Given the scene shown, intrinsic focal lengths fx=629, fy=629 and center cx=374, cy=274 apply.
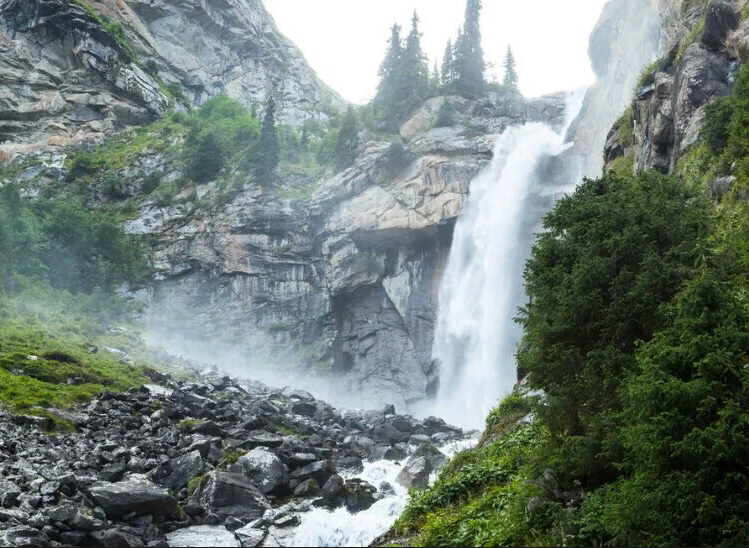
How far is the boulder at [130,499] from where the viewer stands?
13867 millimetres

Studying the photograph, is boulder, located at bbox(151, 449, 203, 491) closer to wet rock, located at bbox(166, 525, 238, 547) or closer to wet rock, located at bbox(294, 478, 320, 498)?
wet rock, located at bbox(166, 525, 238, 547)

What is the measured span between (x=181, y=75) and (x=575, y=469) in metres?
70.1

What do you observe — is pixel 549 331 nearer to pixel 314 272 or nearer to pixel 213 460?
pixel 213 460

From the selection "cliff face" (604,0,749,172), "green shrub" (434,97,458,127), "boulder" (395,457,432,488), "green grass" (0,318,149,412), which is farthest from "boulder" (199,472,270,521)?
"green shrub" (434,97,458,127)

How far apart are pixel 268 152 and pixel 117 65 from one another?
19.5 m

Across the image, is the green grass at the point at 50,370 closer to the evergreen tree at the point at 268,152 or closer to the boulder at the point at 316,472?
the boulder at the point at 316,472

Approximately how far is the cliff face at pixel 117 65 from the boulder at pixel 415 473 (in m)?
48.7

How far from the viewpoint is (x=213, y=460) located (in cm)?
1812

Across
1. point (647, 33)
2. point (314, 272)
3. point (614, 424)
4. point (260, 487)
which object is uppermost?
point (647, 33)

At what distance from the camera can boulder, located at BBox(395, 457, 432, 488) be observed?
19594 millimetres

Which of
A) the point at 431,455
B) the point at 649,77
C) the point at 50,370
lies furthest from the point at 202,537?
the point at 649,77

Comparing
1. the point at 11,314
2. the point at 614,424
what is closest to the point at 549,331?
the point at 614,424

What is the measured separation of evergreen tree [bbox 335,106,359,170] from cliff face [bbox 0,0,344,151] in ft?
66.2

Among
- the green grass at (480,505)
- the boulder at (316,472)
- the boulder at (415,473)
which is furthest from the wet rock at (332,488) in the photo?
the green grass at (480,505)
